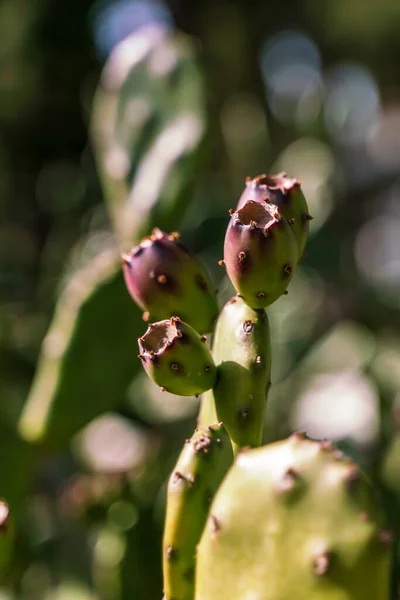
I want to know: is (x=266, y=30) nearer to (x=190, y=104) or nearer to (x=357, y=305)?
(x=357, y=305)

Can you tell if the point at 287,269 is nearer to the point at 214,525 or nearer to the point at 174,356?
the point at 174,356

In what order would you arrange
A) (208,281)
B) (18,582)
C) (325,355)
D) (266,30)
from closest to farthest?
(208,281), (18,582), (325,355), (266,30)

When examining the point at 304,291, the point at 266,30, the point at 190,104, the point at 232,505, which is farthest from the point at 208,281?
the point at 266,30

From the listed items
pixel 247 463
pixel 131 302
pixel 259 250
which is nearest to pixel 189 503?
pixel 247 463

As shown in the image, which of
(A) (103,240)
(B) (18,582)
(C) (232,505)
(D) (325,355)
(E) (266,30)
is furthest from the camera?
(E) (266,30)

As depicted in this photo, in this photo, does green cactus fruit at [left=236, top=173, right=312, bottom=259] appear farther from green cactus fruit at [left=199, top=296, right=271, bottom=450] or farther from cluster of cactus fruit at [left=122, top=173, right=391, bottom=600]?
green cactus fruit at [left=199, top=296, right=271, bottom=450]
